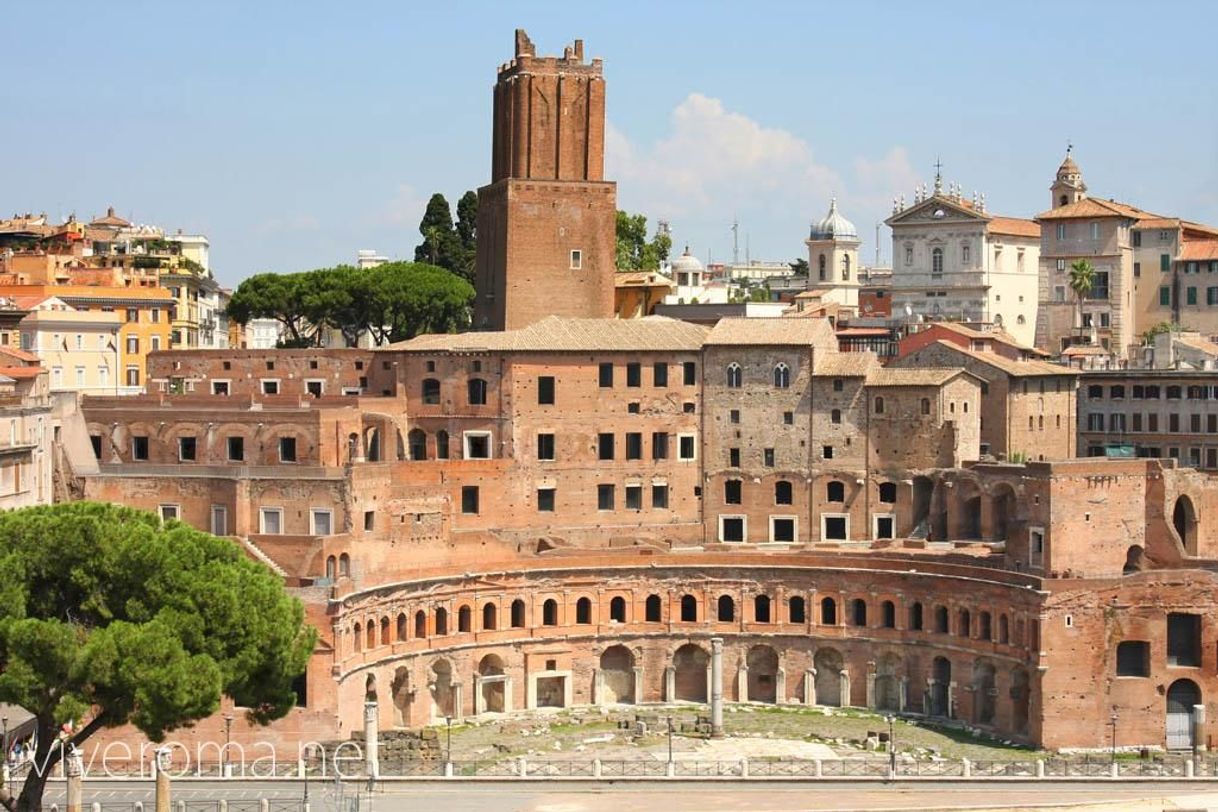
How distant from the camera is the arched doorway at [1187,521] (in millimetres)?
70875

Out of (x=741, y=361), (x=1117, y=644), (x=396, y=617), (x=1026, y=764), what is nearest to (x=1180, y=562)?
(x=1117, y=644)

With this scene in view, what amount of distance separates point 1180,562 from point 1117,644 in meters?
3.65

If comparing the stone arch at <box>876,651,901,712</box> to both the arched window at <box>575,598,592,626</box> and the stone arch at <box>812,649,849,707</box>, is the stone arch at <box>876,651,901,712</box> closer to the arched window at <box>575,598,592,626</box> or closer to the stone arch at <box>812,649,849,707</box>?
the stone arch at <box>812,649,849,707</box>

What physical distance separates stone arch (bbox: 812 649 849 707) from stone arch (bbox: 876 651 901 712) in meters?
1.20

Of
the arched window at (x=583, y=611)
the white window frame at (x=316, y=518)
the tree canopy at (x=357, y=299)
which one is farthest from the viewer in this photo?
the tree canopy at (x=357, y=299)

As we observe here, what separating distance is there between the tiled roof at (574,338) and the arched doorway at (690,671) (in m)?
10.0

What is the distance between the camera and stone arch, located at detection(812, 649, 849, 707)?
233ft

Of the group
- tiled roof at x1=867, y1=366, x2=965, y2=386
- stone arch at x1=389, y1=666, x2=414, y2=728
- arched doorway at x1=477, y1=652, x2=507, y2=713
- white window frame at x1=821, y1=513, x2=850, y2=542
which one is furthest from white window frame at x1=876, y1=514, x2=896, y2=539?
stone arch at x1=389, y1=666, x2=414, y2=728

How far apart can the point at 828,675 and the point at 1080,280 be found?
30.1m

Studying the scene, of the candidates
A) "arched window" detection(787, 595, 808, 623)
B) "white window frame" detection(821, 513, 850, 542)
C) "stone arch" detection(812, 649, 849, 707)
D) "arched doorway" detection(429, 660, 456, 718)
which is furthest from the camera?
"white window frame" detection(821, 513, 850, 542)

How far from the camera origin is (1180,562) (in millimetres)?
67062

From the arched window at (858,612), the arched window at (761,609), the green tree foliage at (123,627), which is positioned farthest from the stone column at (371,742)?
the arched window at (858,612)

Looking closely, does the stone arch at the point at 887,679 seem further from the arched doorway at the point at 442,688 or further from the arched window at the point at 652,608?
the arched doorway at the point at 442,688

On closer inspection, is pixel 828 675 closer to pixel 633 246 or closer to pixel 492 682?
pixel 492 682
